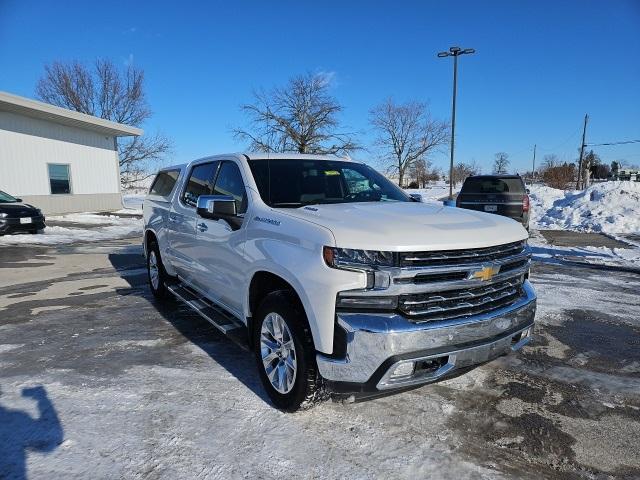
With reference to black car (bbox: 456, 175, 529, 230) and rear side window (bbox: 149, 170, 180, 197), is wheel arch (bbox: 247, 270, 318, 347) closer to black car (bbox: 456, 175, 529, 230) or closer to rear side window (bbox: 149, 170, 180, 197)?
rear side window (bbox: 149, 170, 180, 197)

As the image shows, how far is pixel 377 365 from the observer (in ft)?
8.41

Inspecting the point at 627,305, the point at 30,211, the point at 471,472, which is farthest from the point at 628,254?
the point at 30,211

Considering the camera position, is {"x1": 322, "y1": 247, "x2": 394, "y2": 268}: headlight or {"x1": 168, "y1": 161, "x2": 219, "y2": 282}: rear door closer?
{"x1": 322, "y1": 247, "x2": 394, "y2": 268}: headlight

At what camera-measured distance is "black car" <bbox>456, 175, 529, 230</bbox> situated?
476 inches

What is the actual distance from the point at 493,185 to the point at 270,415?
11.1 metres

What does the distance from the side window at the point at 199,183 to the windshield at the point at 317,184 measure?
0.76 m

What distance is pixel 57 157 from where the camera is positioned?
19.7m

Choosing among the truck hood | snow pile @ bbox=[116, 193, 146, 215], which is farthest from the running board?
snow pile @ bbox=[116, 193, 146, 215]

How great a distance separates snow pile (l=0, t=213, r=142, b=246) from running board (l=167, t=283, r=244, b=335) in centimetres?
966

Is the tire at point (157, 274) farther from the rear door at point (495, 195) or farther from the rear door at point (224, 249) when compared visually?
the rear door at point (495, 195)

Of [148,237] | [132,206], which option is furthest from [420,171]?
[148,237]

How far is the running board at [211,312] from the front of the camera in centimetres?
385

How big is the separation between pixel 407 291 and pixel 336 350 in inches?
21.7

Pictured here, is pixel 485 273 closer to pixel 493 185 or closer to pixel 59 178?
pixel 493 185
